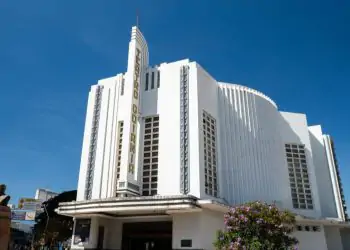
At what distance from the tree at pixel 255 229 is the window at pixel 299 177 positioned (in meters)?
13.0

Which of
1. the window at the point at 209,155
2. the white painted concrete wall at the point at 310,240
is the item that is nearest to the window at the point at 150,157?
the window at the point at 209,155

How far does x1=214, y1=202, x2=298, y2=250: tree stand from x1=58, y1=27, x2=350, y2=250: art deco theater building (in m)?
1.97

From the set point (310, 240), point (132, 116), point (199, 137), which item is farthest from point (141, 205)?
point (310, 240)

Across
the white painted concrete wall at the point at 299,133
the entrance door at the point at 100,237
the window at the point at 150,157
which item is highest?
the white painted concrete wall at the point at 299,133

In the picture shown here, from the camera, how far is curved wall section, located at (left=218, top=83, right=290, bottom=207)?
966 inches

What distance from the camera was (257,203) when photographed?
18422 mm

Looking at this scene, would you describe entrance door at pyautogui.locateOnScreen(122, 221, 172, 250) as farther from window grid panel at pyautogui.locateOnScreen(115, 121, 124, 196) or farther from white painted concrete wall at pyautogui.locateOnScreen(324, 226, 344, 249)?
white painted concrete wall at pyautogui.locateOnScreen(324, 226, 344, 249)

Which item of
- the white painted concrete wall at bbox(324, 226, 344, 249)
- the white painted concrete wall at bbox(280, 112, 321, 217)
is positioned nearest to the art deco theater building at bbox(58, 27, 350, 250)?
the white painted concrete wall at bbox(280, 112, 321, 217)

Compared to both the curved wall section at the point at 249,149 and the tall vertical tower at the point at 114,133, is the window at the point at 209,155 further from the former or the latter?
the tall vertical tower at the point at 114,133

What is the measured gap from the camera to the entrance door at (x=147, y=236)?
72.9ft

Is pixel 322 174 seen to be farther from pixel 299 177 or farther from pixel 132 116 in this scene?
pixel 132 116

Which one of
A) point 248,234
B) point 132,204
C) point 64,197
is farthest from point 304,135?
point 64,197

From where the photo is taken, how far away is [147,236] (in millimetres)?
22719

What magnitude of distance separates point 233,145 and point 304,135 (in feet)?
35.6
